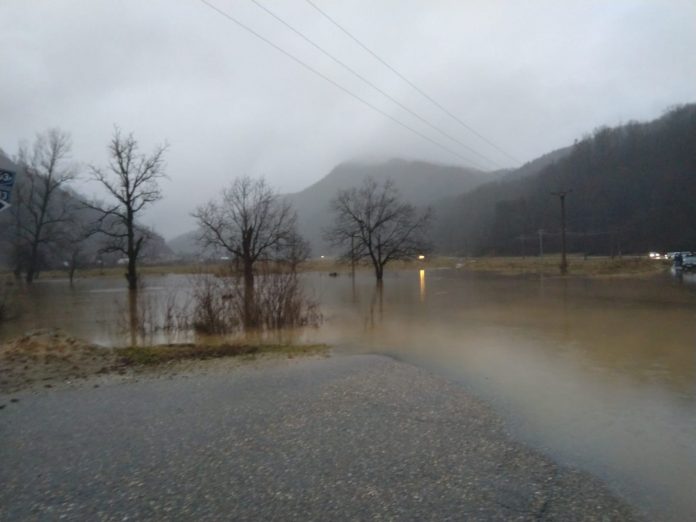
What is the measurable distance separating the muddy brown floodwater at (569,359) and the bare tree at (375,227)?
28.1m

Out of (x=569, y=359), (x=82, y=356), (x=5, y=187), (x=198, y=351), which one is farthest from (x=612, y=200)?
(x=5, y=187)

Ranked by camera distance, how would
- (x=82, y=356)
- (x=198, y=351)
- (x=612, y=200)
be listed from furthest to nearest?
(x=612, y=200) → (x=198, y=351) → (x=82, y=356)

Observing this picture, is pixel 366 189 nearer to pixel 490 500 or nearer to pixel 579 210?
pixel 490 500

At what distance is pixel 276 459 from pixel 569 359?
812 cm

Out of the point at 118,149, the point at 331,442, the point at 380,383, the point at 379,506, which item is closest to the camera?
the point at 379,506

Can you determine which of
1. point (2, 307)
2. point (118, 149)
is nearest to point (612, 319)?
point (2, 307)

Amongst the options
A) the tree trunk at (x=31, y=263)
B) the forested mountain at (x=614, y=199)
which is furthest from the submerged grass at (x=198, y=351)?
the forested mountain at (x=614, y=199)

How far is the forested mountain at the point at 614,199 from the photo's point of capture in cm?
10669

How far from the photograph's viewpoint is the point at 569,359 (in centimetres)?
1110

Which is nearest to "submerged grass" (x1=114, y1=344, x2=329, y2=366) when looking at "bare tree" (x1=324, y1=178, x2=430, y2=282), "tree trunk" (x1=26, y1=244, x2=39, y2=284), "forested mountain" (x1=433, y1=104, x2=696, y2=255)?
"bare tree" (x1=324, y1=178, x2=430, y2=282)

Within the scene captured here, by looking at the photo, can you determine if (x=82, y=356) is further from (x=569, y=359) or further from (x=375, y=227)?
(x=375, y=227)

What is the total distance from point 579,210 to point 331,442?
420 ft

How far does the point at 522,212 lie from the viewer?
412 feet

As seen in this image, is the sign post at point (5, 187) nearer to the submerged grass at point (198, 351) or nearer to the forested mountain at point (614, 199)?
the submerged grass at point (198, 351)
